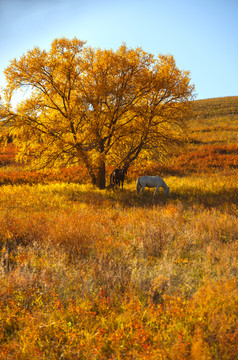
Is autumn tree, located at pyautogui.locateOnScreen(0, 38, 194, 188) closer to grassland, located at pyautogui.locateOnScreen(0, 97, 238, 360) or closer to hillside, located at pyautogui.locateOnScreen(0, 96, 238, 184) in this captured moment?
hillside, located at pyautogui.locateOnScreen(0, 96, 238, 184)

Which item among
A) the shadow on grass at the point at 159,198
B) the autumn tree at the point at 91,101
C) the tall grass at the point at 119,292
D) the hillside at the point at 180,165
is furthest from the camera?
the hillside at the point at 180,165

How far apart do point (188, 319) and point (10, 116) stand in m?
14.4

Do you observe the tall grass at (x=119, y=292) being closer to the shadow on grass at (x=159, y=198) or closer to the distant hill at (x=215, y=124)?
the shadow on grass at (x=159, y=198)

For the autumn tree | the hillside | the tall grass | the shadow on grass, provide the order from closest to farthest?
1. the tall grass
2. the shadow on grass
3. the autumn tree
4. the hillside

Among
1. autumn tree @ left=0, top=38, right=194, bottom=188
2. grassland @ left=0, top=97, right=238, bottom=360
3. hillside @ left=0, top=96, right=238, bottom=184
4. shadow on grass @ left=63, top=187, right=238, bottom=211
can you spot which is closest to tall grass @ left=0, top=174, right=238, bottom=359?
grassland @ left=0, top=97, right=238, bottom=360

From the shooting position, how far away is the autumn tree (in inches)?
510

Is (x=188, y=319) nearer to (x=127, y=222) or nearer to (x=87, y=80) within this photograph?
(x=127, y=222)

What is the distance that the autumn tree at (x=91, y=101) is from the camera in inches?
510

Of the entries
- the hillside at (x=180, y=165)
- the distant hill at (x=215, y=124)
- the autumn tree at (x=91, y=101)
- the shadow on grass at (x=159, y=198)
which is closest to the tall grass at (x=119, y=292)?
the shadow on grass at (x=159, y=198)

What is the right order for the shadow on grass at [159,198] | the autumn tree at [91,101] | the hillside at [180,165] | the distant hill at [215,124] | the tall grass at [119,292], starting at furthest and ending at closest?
1. the distant hill at [215,124]
2. the hillside at [180,165]
3. the autumn tree at [91,101]
4. the shadow on grass at [159,198]
5. the tall grass at [119,292]

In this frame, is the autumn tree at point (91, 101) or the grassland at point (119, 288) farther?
the autumn tree at point (91, 101)

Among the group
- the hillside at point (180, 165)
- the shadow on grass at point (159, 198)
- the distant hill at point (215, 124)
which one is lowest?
the shadow on grass at point (159, 198)

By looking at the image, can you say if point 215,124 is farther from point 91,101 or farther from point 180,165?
point 91,101

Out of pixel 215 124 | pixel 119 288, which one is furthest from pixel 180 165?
pixel 215 124
